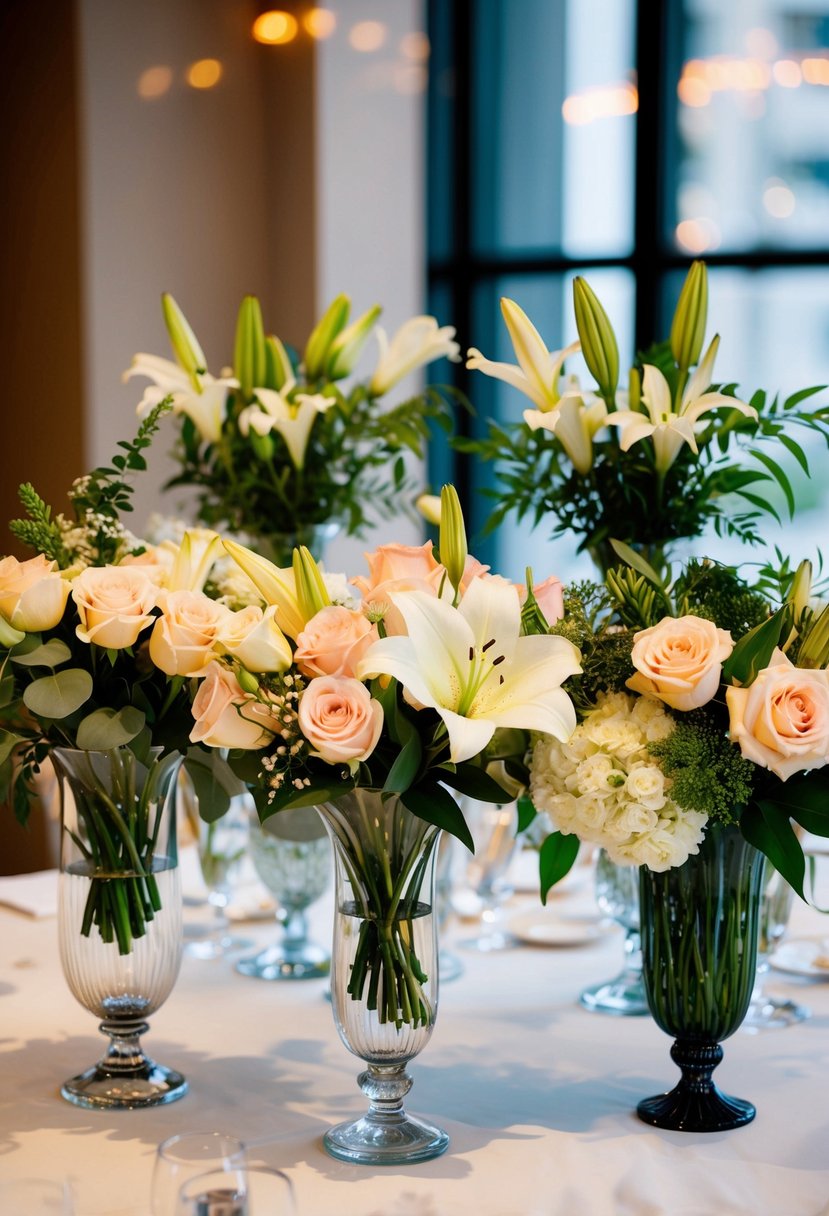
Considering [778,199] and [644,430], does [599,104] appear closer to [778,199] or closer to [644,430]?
[778,199]

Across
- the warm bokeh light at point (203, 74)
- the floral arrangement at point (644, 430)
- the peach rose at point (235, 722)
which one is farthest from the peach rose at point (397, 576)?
the warm bokeh light at point (203, 74)

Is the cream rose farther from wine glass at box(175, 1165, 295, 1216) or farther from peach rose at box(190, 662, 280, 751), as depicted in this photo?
wine glass at box(175, 1165, 295, 1216)

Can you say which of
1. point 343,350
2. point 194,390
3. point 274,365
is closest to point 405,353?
point 343,350

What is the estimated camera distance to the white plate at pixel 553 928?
1.80 meters

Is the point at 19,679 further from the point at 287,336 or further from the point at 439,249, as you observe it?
the point at 439,249

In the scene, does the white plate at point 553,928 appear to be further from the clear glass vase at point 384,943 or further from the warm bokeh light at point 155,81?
the warm bokeh light at point 155,81

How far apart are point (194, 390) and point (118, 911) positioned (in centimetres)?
86

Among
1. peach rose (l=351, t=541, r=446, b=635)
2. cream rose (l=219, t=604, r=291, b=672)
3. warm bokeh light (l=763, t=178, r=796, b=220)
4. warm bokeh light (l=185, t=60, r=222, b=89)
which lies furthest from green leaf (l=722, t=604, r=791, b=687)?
warm bokeh light (l=185, t=60, r=222, b=89)

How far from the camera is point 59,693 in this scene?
1179 millimetres

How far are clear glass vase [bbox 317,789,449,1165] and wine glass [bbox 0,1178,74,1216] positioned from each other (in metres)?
0.23

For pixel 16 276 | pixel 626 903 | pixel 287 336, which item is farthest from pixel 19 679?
pixel 287 336

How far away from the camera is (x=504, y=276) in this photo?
430cm

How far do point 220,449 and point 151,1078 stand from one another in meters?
0.92

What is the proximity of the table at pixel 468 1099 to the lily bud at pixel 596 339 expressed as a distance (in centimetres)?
69
